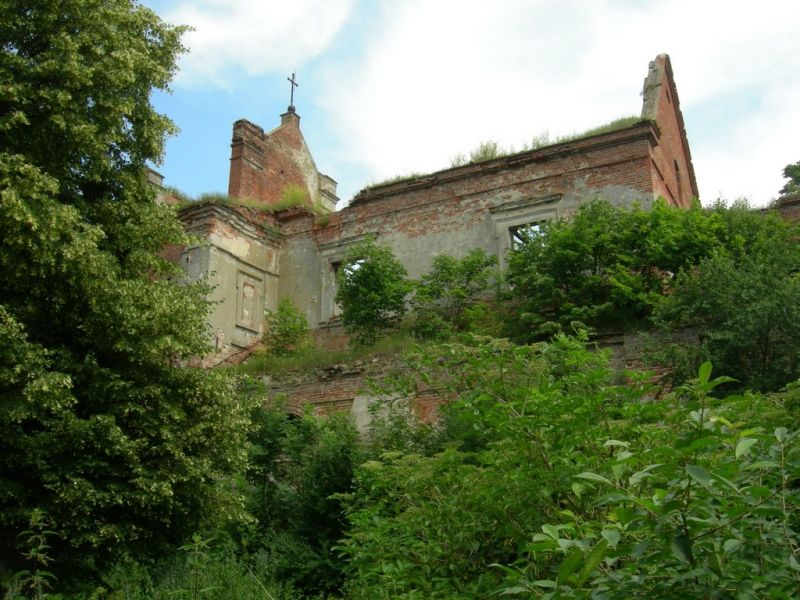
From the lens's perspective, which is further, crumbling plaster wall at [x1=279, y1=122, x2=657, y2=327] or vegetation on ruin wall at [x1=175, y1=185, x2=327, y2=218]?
vegetation on ruin wall at [x1=175, y1=185, x2=327, y2=218]

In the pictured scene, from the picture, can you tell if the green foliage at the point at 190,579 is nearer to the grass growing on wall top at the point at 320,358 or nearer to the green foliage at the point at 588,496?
the green foliage at the point at 588,496

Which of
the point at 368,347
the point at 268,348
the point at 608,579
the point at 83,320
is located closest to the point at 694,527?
the point at 608,579

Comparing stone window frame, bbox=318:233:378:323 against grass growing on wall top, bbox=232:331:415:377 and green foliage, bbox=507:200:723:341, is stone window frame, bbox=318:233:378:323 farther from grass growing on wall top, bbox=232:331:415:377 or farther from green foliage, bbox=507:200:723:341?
green foliage, bbox=507:200:723:341

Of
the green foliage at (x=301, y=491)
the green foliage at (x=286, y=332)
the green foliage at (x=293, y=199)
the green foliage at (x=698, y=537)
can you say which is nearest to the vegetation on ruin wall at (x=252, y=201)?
the green foliage at (x=293, y=199)

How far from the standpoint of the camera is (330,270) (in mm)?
21219

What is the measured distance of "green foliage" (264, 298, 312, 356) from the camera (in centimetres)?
1977

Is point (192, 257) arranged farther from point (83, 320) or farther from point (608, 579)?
point (608, 579)

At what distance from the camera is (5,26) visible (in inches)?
433

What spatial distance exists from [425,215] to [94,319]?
1098 centimetres

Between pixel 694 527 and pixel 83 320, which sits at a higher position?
pixel 83 320

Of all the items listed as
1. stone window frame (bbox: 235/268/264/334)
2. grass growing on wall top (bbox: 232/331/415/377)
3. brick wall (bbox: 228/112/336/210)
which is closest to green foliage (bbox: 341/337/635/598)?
grass growing on wall top (bbox: 232/331/415/377)

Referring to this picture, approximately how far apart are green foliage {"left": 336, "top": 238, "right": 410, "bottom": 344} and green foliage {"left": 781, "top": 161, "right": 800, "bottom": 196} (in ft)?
51.6

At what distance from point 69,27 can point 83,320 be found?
4031 millimetres

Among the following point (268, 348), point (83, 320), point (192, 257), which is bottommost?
point (83, 320)
